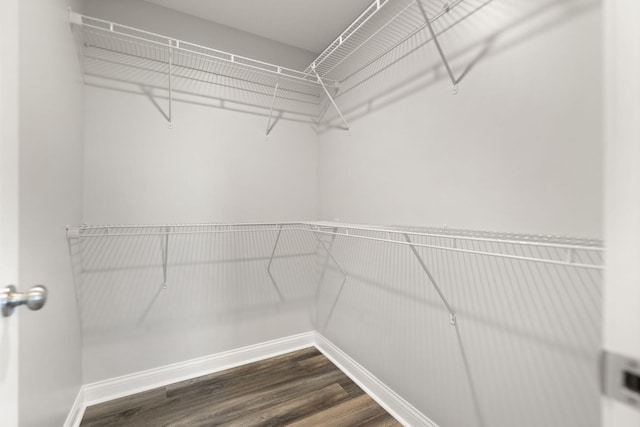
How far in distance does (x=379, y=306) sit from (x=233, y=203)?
1270mm

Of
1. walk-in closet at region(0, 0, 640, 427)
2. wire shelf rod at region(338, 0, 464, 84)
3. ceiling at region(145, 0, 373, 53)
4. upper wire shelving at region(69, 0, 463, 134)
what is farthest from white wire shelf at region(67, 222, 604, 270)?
ceiling at region(145, 0, 373, 53)

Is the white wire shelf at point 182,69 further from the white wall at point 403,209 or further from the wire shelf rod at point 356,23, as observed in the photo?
the wire shelf rod at point 356,23

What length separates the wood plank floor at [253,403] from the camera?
1.50 meters

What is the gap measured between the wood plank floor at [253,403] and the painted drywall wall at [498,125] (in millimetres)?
1144

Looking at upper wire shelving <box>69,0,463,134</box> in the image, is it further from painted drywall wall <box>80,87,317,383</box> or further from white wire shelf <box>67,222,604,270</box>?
white wire shelf <box>67,222,604,270</box>

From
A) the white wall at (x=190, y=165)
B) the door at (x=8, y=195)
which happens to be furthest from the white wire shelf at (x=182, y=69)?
the door at (x=8, y=195)

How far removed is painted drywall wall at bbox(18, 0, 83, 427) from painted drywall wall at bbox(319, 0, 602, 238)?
158 cm

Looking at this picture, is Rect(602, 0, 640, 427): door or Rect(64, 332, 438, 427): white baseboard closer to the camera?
Rect(602, 0, 640, 427): door

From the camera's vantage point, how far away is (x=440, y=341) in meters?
1.31

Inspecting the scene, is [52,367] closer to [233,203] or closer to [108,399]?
[108,399]

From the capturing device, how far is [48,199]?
1.08 meters

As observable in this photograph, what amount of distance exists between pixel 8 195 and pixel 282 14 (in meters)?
1.86

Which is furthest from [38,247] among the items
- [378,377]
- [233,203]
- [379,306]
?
[378,377]

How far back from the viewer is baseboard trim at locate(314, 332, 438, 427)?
145 centimetres
